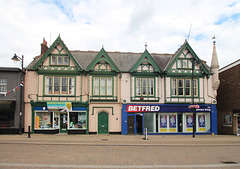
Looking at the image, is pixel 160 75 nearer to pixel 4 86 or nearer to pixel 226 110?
pixel 226 110

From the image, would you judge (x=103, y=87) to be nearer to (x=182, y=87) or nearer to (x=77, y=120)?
(x=77, y=120)

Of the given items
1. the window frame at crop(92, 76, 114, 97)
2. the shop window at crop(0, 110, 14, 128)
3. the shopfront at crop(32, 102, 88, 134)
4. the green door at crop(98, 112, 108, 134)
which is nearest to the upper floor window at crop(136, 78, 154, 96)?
the window frame at crop(92, 76, 114, 97)

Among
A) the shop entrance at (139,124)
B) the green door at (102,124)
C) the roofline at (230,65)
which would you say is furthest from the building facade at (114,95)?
the roofline at (230,65)

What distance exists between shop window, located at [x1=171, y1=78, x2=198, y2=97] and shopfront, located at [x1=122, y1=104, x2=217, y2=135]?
1.40 m

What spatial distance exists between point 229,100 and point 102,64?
15.9m

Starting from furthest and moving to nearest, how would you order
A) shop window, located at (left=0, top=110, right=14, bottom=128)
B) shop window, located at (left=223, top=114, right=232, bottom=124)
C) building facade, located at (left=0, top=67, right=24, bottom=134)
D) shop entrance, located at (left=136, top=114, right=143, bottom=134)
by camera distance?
1. shop window, located at (left=223, top=114, right=232, bottom=124)
2. shop entrance, located at (left=136, top=114, right=143, bottom=134)
3. shop window, located at (left=0, top=110, right=14, bottom=128)
4. building facade, located at (left=0, top=67, right=24, bottom=134)

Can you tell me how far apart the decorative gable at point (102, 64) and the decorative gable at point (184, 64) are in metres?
6.41

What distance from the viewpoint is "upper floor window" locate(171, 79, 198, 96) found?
75.8ft

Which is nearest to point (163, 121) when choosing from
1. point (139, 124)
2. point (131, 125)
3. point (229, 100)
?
point (139, 124)

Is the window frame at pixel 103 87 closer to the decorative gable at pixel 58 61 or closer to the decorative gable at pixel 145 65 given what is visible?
the decorative gable at pixel 58 61

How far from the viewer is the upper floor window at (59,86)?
72.6 feet

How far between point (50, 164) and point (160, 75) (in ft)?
53.9

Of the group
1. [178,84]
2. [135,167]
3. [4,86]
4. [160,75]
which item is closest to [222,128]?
[178,84]

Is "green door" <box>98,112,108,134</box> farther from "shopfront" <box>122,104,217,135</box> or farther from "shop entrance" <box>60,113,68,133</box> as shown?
"shop entrance" <box>60,113,68,133</box>
